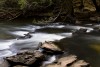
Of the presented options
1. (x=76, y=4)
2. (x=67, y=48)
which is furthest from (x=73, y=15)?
(x=67, y=48)

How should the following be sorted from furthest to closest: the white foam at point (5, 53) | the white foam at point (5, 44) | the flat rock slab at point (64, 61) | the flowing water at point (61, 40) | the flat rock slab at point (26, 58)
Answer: the white foam at point (5, 44) → the flowing water at point (61, 40) → the white foam at point (5, 53) → the flat rock slab at point (26, 58) → the flat rock slab at point (64, 61)

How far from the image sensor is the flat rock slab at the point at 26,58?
8.17 m

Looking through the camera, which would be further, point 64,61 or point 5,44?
point 5,44

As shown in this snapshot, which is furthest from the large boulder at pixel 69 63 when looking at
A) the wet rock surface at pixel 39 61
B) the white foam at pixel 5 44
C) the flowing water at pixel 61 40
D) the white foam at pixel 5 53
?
the white foam at pixel 5 44

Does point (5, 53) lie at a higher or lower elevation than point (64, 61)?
higher

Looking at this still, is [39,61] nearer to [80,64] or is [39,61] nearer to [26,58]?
[26,58]

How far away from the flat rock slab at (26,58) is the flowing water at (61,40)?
1.13 meters

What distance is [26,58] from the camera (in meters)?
8.39

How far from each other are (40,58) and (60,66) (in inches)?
44.0

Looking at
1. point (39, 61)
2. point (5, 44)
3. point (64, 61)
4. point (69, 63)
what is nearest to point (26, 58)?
point (39, 61)

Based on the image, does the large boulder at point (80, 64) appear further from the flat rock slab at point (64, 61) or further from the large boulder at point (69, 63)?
the flat rock slab at point (64, 61)

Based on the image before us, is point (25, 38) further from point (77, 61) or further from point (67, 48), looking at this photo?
point (77, 61)

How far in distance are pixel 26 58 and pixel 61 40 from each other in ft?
13.7

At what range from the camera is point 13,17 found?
19.5 metres
